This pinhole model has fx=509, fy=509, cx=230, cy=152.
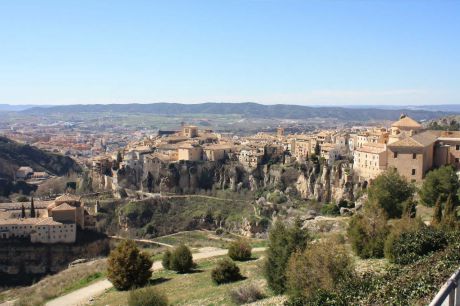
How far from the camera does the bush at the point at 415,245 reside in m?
16.0

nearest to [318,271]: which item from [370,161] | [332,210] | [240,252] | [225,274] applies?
[225,274]

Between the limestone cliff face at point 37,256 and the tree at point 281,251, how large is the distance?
100ft

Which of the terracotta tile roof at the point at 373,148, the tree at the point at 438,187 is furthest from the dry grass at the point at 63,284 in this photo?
the terracotta tile roof at the point at 373,148

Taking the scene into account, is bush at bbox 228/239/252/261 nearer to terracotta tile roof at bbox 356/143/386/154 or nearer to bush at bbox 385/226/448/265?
bush at bbox 385/226/448/265

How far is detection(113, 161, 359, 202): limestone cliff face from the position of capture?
62.0 m

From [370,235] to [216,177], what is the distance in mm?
52900

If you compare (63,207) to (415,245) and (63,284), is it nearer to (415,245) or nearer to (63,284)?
(63,284)

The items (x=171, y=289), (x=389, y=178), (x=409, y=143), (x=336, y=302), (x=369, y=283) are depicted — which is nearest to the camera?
(x=336, y=302)

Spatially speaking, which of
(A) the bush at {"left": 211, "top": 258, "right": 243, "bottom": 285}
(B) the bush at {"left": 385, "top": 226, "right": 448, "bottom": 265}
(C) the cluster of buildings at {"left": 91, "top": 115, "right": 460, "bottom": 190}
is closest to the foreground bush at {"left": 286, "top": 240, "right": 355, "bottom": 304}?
(B) the bush at {"left": 385, "top": 226, "right": 448, "bottom": 265}

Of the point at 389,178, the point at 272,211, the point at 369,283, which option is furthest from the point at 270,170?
the point at 369,283

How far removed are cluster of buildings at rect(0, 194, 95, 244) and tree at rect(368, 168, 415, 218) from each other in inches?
1198

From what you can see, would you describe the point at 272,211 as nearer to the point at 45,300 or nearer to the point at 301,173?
the point at 301,173

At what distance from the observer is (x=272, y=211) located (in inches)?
2256

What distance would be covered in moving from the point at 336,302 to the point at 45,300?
1957 cm
